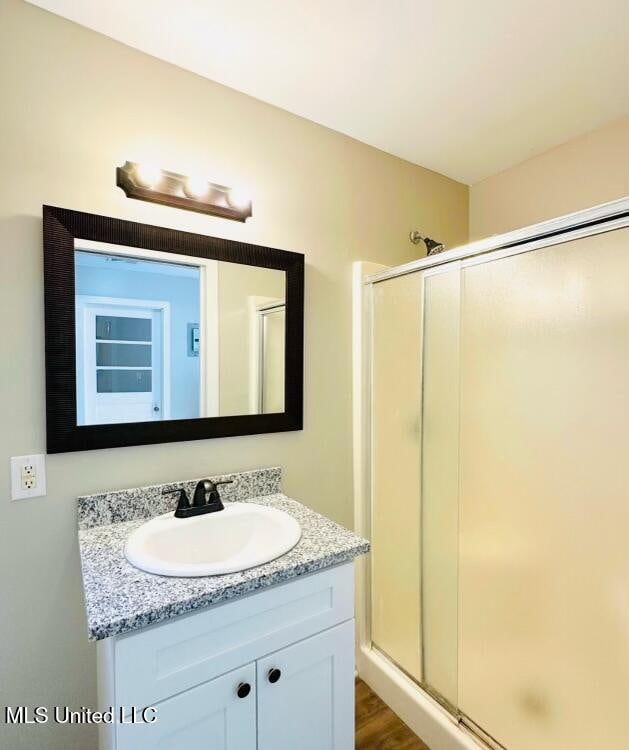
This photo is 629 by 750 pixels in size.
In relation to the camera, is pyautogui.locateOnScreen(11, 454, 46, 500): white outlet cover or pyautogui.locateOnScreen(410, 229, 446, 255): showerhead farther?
pyautogui.locateOnScreen(410, 229, 446, 255): showerhead

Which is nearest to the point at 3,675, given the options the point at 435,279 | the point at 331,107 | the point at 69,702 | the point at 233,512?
the point at 69,702

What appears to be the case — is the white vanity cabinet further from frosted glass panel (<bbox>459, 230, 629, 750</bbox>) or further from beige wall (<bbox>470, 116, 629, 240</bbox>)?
beige wall (<bbox>470, 116, 629, 240</bbox>)

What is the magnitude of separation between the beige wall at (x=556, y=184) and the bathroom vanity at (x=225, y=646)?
1.76m

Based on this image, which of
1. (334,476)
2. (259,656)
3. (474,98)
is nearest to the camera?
(259,656)

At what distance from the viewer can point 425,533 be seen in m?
1.65

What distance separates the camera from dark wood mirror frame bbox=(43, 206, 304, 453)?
1.18 m

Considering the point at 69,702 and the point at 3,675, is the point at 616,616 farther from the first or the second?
the point at 3,675

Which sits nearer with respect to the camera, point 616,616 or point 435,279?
point 616,616

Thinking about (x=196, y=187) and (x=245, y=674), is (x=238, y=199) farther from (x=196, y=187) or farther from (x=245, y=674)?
(x=245, y=674)

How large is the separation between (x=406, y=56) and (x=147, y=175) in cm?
94

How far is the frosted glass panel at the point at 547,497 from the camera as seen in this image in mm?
1137

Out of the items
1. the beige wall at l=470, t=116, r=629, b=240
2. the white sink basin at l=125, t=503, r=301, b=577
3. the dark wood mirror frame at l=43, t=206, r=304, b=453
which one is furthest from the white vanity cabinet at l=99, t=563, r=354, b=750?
the beige wall at l=470, t=116, r=629, b=240

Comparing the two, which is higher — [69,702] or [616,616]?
[616,616]

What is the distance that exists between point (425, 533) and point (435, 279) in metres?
1.01
